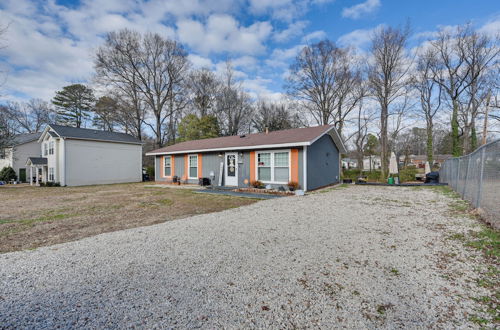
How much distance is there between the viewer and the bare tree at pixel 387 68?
1794 cm

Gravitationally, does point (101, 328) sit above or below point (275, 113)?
below

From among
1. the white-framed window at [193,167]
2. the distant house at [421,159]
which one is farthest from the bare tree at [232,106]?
the distant house at [421,159]

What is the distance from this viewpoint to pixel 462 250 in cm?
323

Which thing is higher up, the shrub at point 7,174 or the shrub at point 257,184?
the shrub at point 7,174

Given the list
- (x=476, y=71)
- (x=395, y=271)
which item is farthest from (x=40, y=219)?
(x=476, y=71)

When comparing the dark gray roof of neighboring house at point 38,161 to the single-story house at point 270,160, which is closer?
the single-story house at point 270,160

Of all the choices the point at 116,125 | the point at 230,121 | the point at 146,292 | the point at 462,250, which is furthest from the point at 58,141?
the point at 462,250

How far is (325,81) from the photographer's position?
2186 centimetres

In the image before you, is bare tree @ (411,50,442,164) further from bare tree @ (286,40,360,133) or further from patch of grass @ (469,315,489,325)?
patch of grass @ (469,315,489,325)

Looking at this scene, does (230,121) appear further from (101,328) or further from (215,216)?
(101,328)

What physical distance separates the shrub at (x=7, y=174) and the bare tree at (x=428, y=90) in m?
38.1

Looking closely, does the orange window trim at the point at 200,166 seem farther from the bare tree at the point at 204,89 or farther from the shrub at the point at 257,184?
the bare tree at the point at 204,89

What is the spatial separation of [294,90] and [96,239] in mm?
22914

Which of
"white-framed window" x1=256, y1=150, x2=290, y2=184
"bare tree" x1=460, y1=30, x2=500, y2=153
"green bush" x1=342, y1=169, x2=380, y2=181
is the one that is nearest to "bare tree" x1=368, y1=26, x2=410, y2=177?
"green bush" x1=342, y1=169, x2=380, y2=181
